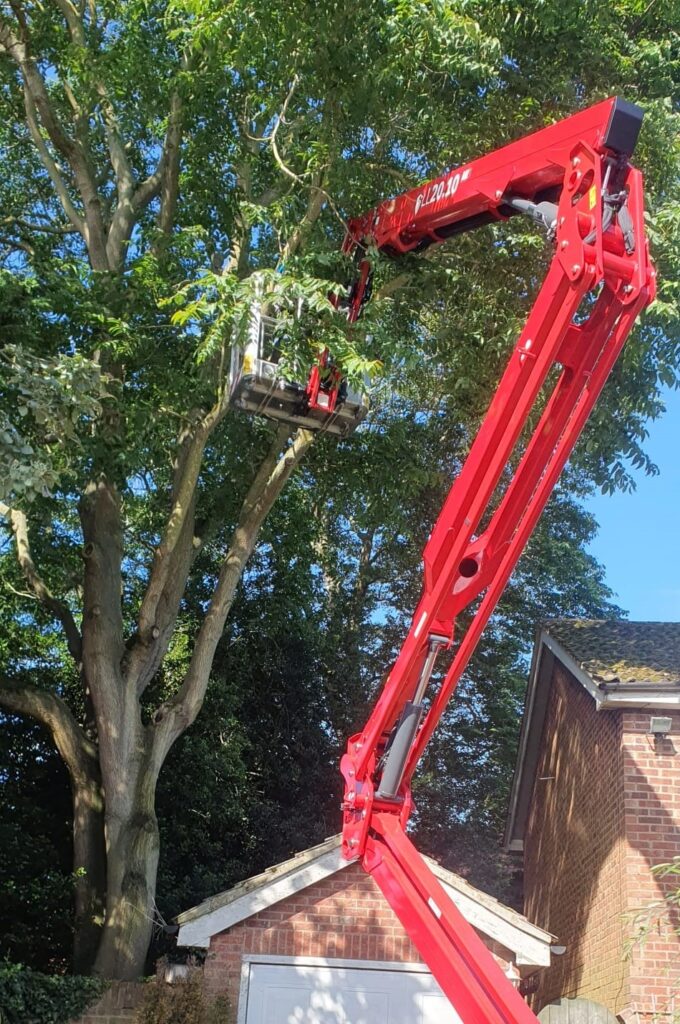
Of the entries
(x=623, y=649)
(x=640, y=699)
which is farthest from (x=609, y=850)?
(x=623, y=649)

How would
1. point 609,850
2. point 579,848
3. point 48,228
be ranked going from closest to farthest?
1. point 609,850
2. point 579,848
3. point 48,228

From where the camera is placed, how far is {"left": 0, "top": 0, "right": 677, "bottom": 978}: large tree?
11039 mm

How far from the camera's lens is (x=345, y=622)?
23812 mm

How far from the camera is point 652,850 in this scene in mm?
11602

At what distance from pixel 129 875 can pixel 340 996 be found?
2.89m

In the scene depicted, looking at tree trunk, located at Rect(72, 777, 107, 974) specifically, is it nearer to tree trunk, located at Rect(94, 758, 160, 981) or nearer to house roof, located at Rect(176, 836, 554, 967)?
tree trunk, located at Rect(94, 758, 160, 981)

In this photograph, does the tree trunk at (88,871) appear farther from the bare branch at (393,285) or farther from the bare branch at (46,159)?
the bare branch at (46,159)

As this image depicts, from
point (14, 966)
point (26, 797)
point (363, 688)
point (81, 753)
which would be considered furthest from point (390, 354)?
point (363, 688)

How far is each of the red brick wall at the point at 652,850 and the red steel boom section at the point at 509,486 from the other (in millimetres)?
4613

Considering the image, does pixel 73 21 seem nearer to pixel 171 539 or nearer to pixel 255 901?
pixel 171 539

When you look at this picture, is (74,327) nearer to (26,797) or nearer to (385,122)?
(385,122)

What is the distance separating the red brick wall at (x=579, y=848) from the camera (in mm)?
12117

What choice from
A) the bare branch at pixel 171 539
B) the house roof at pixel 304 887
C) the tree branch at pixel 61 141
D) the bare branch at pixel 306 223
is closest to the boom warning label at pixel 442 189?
the bare branch at pixel 306 223

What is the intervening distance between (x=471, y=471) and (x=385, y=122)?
7.13 metres
